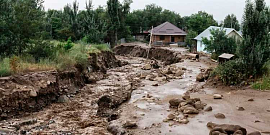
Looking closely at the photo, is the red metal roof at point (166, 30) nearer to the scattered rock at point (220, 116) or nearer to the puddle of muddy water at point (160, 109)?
the puddle of muddy water at point (160, 109)

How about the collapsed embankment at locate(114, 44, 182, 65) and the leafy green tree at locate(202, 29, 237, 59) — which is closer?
the leafy green tree at locate(202, 29, 237, 59)

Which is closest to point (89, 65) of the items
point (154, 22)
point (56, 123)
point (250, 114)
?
point (56, 123)

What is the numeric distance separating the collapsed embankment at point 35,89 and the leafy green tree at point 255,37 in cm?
998

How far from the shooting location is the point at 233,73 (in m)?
14.5

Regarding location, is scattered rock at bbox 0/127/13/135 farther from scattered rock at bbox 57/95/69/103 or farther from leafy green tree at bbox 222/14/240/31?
leafy green tree at bbox 222/14/240/31

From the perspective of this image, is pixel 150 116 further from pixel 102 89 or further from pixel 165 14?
pixel 165 14

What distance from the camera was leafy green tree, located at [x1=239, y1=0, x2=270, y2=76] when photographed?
13883mm

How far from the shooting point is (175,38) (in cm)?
4834

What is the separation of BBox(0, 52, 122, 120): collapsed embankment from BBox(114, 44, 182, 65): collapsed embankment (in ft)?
51.6

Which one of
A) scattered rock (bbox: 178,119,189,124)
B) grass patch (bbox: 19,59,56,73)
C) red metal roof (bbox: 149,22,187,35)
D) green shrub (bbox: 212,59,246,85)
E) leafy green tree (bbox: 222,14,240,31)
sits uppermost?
leafy green tree (bbox: 222,14,240,31)

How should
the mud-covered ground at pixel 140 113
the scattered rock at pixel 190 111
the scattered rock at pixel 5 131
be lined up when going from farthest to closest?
the scattered rock at pixel 190 111
the mud-covered ground at pixel 140 113
the scattered rock at pixel 5 131

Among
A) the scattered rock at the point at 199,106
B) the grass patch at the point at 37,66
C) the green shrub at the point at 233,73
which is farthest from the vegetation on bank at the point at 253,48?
the grass patch at the point at 37,66

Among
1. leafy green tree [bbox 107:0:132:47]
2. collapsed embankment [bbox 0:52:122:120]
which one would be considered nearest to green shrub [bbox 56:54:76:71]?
collapsed embankment [bbox 0:52:122:120]

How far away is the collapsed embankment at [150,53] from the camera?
31234mm
